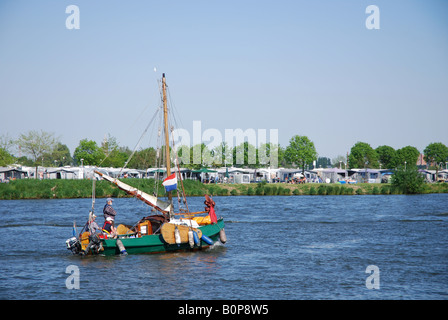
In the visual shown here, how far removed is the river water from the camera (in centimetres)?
2245

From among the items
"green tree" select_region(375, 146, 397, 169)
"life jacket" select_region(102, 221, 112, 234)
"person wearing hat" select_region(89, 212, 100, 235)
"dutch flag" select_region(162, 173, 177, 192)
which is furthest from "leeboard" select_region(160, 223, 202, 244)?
"green tree" select_region(375, 146, 397, 169)

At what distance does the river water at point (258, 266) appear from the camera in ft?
73.7

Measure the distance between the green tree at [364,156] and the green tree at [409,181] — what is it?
8638 cm

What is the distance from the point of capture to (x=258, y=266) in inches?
1088

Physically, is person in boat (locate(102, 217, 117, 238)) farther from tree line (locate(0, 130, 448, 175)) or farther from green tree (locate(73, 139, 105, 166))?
green tree (locate(73, 139, 105, 166))

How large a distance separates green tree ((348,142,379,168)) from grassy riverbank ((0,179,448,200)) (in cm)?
8191

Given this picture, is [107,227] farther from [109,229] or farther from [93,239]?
[93,239]

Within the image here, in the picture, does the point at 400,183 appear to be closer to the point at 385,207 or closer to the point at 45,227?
the point at 385,207

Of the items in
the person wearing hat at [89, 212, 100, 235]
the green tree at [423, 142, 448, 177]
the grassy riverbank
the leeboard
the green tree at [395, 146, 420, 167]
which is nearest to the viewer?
the person wearing hat at [89, 212, 100, 235]

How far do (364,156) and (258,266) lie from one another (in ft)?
515

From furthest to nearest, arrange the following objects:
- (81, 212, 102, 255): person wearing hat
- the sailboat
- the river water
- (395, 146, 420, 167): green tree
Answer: (395, 146, 420, 167): green tree → the sailboat → (81, 212, 102, 255): person wearing hat → the river water

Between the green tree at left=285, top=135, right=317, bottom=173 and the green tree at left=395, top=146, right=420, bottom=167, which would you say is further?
the green tree at left=395, top=146, right=420, bottom=167

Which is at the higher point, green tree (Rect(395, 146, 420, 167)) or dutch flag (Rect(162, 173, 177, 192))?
green tree (Rect(395, 146, 420, 167))
